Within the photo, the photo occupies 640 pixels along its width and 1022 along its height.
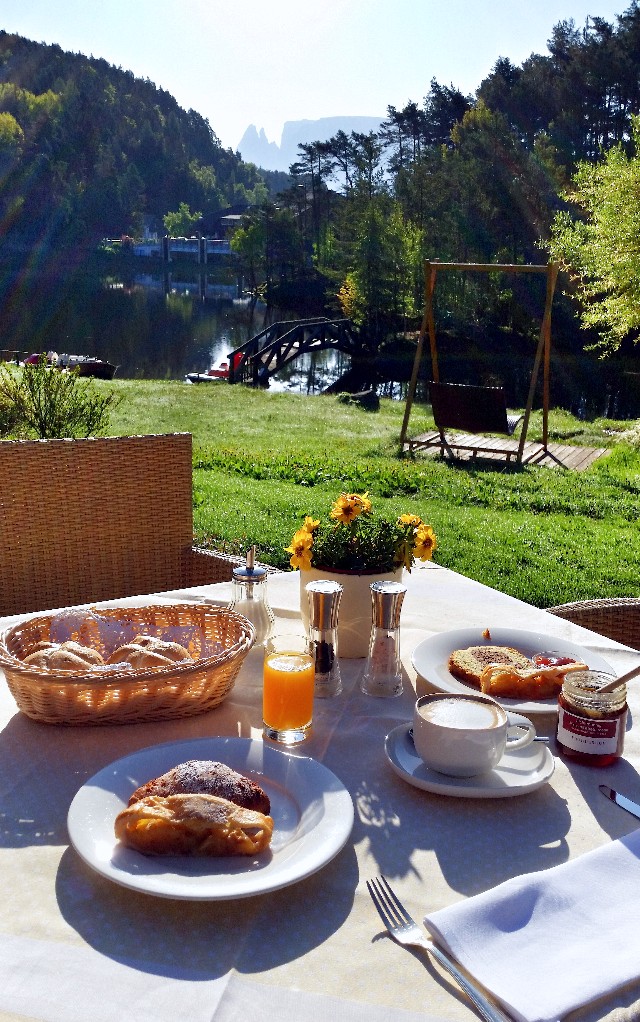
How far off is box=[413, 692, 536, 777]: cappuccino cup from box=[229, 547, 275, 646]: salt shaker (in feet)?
1.52

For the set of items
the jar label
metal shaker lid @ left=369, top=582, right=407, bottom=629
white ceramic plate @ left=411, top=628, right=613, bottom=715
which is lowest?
white ceramic plate @ left=411, top=628, right=613, bottom=715

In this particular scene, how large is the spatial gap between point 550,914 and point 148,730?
26.5 inches

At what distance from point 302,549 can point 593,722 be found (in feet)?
1.98

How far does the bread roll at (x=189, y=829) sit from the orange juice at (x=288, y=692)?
314 mm

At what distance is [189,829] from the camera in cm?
100

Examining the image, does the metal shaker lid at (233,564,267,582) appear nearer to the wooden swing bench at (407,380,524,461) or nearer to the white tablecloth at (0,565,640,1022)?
the white tablecloth at (0,565,640,1022)

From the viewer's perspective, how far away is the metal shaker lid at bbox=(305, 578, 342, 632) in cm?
147

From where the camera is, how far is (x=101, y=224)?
7944cm

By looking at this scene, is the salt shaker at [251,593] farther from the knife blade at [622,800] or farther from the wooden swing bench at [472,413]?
the wooden swing bench at [472,413]

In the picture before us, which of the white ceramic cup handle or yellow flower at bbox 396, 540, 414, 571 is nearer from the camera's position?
the white ceramic cup handle

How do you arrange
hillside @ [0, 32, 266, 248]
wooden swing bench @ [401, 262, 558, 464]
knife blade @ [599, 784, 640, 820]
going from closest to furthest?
1. knife blade @ [599, 784, 640, 820]
2. wooden swing bench @ [401, 262, 558, 464]
3. hillside @ [0, 32, 266, 248]

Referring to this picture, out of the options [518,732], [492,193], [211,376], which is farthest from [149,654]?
[492,193]

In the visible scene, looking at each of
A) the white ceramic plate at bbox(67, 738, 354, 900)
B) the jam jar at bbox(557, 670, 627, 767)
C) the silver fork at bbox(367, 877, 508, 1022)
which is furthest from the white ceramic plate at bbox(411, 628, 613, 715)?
the silver fork at bbox(367, 877, 508, 1022)

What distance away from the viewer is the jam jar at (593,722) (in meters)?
1.27
